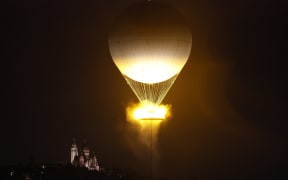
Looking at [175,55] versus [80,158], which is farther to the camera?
[80,158]

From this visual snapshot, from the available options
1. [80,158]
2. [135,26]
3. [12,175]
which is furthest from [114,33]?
[80,158]

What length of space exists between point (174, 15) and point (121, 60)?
226cm

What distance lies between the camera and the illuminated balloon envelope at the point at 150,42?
39.9 m

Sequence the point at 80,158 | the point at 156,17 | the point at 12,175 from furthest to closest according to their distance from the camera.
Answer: the point at 80,158 → the point at 12,175 → the point at 156,17

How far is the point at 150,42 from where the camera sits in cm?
4006

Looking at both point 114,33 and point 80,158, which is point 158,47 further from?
point 80,158

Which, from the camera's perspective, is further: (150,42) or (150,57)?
(150,57)

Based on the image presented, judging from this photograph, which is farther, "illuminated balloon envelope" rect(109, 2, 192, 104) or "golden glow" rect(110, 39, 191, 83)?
"golden glow" rect(110, 39, 191, 83)

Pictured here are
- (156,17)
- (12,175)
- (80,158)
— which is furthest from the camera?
(80,158)

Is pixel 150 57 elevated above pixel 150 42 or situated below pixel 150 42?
below

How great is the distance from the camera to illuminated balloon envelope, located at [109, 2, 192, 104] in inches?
1572

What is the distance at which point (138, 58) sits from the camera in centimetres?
4050

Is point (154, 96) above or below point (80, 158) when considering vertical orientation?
below

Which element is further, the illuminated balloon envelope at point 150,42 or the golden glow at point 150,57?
the golden glow at point 150,57
